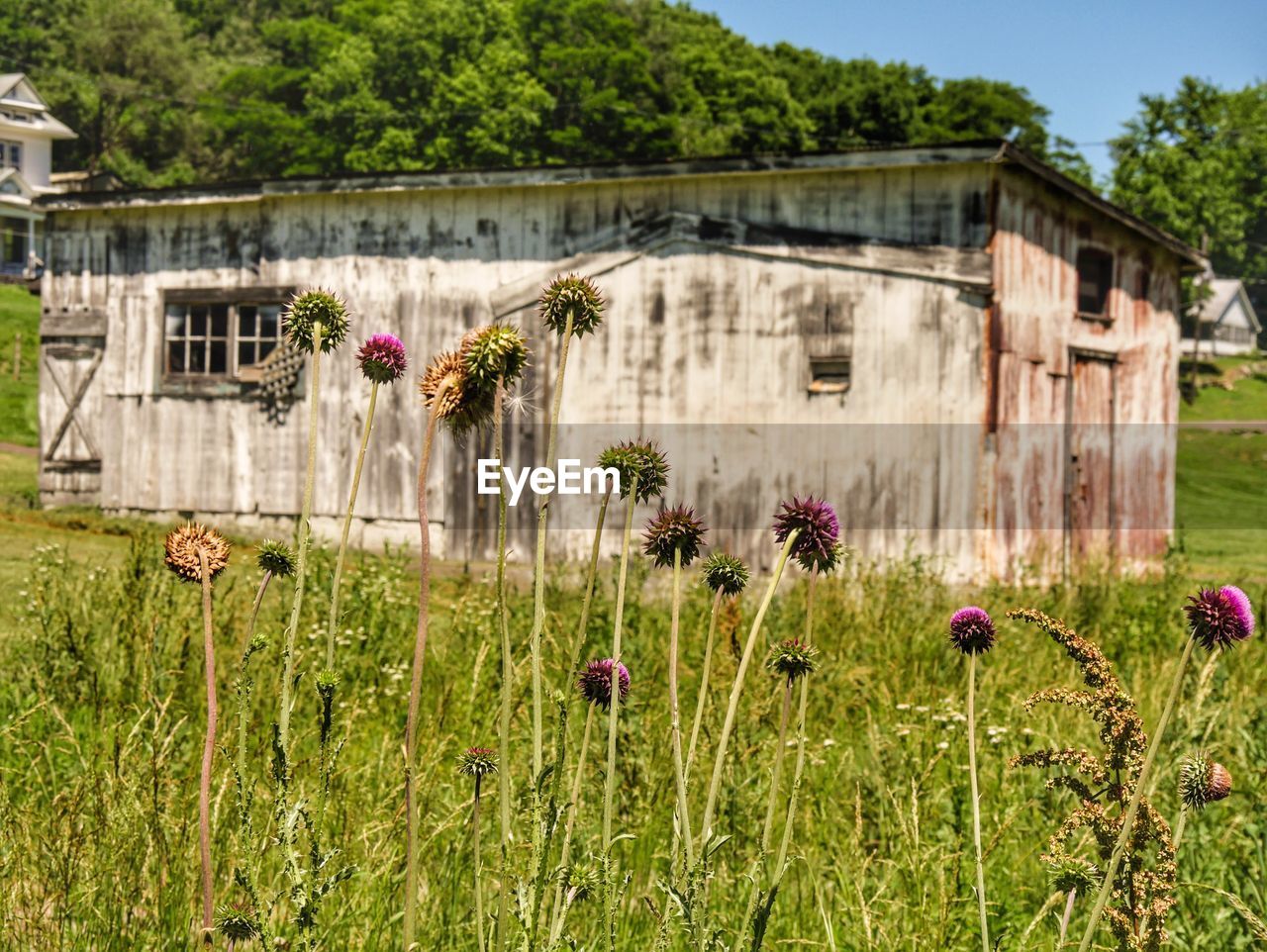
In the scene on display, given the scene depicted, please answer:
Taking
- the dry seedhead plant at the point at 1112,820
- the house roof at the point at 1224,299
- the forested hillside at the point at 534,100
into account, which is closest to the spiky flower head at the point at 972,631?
the dry seedhead plant at the point at 1112,820

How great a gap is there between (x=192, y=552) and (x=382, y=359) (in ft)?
1.36

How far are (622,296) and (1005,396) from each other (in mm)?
3623

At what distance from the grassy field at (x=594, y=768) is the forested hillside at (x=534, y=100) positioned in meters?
39.4

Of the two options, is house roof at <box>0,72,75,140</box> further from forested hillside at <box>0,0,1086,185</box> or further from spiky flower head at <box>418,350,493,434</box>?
spiky flower head at <box>418,350,493,434</box>

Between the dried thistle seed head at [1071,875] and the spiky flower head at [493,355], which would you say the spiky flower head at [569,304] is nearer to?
the spiky flower head at [493,355]

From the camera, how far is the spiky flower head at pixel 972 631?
6.72 ft

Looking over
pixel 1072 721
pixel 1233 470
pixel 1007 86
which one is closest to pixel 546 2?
pixel 1007 86

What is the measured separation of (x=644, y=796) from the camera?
4.24 metres

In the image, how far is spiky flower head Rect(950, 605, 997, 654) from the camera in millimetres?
2049

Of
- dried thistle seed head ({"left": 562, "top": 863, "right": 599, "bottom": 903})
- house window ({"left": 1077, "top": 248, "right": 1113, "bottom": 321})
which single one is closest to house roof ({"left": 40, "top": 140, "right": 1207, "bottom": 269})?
house window ({"left": 1077, "top": 248, "right": 1113, "bottom": 321})

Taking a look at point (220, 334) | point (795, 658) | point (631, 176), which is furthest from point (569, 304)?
point (220, 334)

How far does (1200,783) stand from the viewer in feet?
6.94

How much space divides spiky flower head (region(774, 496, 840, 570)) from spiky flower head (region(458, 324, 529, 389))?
0.44m

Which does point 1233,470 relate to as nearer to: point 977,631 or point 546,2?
point 977,631
